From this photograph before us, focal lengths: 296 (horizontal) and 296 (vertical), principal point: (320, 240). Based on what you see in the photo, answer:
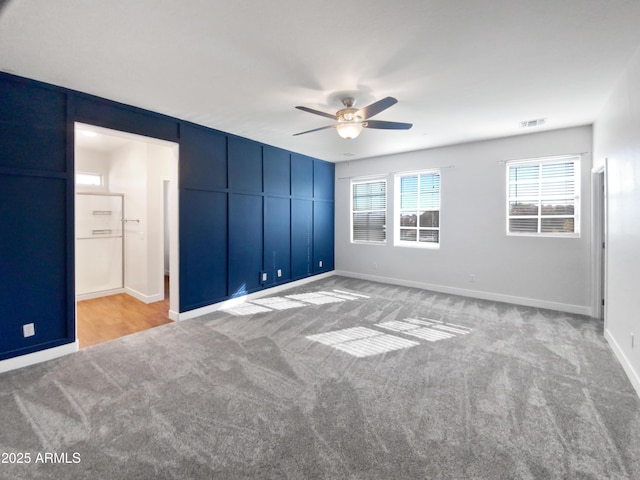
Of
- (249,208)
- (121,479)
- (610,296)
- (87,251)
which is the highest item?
(249,208)

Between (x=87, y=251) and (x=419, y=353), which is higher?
(x=87, y=251)

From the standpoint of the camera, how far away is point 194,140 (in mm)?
4262

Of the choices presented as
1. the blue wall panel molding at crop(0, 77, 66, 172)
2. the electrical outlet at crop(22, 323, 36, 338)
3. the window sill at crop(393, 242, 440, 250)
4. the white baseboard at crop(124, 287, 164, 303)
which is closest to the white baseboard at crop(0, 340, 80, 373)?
the electrical outlet at crop(22, 323, 36, 338)

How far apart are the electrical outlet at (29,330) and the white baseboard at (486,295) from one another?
548cm

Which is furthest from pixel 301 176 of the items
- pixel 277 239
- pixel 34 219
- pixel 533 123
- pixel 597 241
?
pixel 597 241

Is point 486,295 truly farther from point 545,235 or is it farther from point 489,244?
point 545,235

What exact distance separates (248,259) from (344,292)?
1.92 m

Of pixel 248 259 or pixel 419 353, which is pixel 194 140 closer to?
pixel 248 259

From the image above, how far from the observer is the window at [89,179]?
19.6ft

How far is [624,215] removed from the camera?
9.25ft

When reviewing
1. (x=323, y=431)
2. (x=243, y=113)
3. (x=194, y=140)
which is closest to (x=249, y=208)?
(x=194, y=140)

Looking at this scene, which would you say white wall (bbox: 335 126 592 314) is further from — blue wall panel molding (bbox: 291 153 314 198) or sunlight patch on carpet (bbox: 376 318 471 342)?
sunlight patch on carpet (bbox: 376 318 471 342)

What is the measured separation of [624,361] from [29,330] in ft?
18.6

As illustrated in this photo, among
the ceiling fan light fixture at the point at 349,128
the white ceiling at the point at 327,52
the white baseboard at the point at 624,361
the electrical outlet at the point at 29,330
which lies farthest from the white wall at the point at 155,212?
the white baseboard at the point at 624,361
